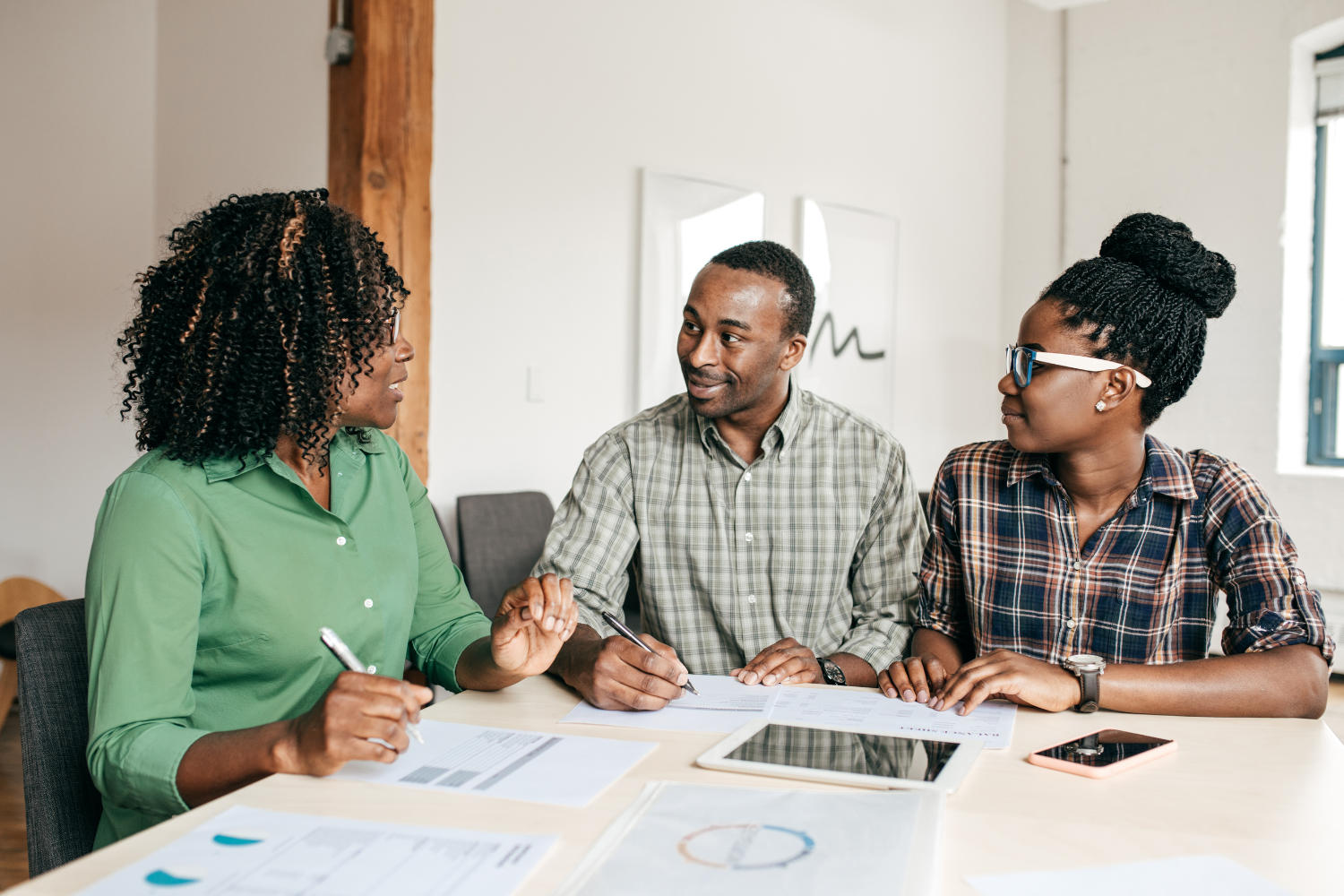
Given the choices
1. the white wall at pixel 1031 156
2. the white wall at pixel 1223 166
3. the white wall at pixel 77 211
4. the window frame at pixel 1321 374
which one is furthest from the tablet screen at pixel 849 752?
the white wall at pixel 1031 156

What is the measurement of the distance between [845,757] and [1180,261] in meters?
1.03

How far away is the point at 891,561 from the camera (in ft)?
6.50

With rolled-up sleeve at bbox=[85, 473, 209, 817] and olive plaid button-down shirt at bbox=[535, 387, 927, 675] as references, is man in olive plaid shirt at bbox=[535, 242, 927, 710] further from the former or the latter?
rolled-up sleeve at bbox=[85, 473, 209, 817]

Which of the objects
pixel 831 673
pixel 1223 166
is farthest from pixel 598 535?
pixel 1223 166

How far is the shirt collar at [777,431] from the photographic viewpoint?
2020 millimetres

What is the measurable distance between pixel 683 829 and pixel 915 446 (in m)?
4.46

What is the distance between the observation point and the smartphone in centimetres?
106

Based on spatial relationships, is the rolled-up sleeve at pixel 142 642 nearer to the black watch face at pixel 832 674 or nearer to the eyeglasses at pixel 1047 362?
the black watch face at pixel 832 674

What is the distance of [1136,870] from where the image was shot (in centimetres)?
83

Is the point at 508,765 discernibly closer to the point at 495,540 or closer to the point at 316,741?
the point at 316,741

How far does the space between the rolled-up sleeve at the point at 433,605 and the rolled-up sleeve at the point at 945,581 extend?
0.78 meters

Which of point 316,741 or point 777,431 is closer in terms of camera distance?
point 316,741

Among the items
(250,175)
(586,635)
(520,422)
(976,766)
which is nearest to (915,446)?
(520,422)

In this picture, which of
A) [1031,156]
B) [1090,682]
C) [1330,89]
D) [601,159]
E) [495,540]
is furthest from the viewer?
[1031,156]
